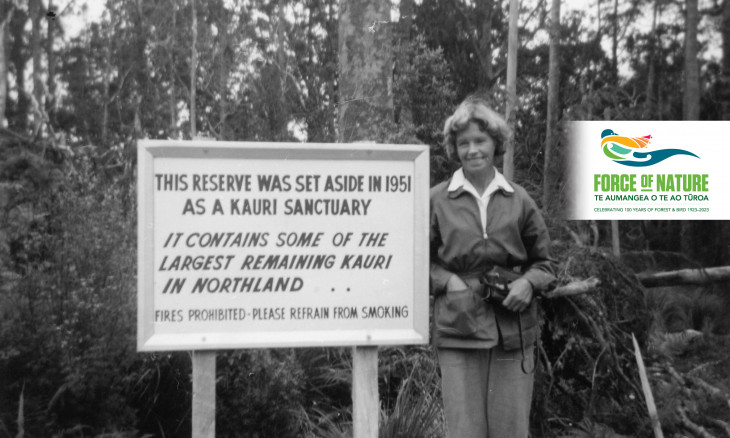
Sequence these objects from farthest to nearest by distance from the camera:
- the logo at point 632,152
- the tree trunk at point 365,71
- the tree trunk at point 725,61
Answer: the tree trunk at point 725,61 → the logo at point 632,152 → the tree trunk at point 365,71

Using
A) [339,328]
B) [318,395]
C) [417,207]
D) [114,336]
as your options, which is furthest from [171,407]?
[417,207]

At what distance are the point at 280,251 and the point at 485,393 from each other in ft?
3.26

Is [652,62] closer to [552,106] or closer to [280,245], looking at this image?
[552,106]

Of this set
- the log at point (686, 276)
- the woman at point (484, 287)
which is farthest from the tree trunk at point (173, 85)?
the woman at point (484, 287)

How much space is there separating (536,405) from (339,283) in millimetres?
2584

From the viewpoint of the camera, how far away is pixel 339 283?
10.2 feet

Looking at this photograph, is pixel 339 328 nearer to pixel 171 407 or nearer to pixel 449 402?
pixel 449 402

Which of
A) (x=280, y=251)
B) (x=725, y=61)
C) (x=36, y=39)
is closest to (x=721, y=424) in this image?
(x=280, y=251)

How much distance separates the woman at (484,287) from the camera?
3053 millimetres

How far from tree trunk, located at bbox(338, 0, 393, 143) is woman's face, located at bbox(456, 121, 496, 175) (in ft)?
8.78

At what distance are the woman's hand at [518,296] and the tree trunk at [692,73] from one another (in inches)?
524

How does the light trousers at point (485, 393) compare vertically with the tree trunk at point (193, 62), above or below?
below

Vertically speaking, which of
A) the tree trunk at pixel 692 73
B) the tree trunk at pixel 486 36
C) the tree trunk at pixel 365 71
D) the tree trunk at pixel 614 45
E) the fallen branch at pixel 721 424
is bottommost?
the fallen branch at pixel 721 424

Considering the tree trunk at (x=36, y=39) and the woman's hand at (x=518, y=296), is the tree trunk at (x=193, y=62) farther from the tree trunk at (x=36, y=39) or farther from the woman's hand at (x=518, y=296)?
the woman's hand at (x=518, y=296)
